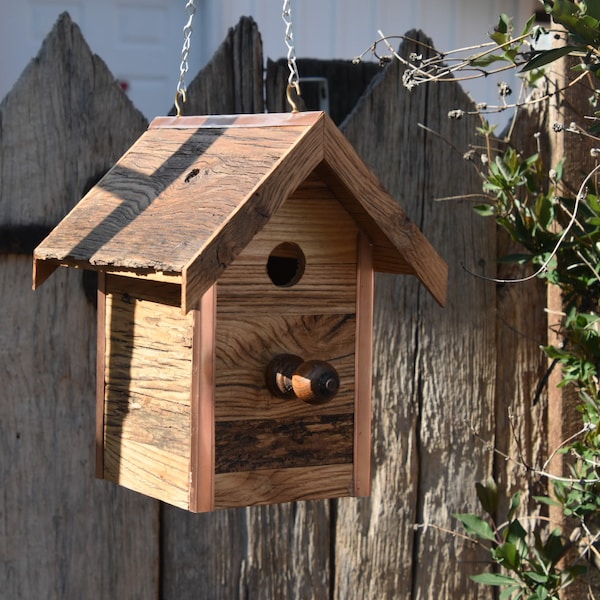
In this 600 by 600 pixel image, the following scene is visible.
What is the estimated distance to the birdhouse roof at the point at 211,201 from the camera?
188cm

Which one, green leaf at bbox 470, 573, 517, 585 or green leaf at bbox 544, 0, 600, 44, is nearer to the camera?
green leaf at bbox 544, 0, 600, 44

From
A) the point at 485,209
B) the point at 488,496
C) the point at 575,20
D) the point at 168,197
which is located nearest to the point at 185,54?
the point at 168,197

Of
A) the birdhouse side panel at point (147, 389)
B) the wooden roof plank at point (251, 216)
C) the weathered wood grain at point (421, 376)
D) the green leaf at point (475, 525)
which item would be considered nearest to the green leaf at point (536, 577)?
the green leaf at point (475, 525)

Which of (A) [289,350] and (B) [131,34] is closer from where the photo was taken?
(A) [289,350]

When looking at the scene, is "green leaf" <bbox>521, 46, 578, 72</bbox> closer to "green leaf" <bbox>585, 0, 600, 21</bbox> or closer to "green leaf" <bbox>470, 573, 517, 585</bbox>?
"green leaf" <bbox>585, 0, 600, 21</bbox>

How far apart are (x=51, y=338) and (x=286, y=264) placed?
28.1 inches

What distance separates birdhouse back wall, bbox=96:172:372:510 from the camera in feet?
6.74

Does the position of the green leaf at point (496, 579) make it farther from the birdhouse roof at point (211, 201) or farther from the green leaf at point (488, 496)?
the birdhouse roof at point (211, 201)

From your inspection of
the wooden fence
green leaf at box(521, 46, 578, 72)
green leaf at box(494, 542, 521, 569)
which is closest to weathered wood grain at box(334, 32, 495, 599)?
the wooden fence

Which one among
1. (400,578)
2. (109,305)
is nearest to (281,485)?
(109,305)

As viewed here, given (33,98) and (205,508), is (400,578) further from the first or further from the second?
(33,98)

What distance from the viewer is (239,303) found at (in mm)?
2062

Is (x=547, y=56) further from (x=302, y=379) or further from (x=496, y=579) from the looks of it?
(x=496, y=579)

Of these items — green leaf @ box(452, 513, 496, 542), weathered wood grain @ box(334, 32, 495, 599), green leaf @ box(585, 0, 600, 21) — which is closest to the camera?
green leaf @ box(585, 0, 600, 21)
